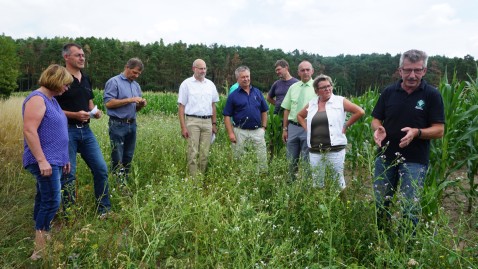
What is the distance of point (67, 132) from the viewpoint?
350 cm

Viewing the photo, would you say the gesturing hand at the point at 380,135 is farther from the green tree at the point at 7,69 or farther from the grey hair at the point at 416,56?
the green tree at the point at 7,69

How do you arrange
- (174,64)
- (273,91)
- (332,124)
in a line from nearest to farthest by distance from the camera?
(332,124) → (273,91) → (174,64)

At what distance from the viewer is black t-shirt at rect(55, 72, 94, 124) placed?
13.4 ft

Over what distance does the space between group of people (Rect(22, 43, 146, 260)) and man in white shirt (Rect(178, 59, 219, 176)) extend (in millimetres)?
799

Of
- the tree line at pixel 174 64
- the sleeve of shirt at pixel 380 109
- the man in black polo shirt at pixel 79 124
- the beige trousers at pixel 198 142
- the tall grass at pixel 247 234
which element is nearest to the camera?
the tall grass at pixel 247 234

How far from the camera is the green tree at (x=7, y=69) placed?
1655 inches

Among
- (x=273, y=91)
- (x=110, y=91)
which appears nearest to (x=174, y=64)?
(x=273, y=91)

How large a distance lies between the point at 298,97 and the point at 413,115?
7.60 ft

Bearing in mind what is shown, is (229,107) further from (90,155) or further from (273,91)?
(90,155)

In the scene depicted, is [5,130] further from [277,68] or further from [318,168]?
[318,168]

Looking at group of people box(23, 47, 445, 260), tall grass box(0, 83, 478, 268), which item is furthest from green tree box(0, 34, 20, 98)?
tall grass box(0, 83, 478, 268)

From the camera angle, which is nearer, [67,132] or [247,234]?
[247,234]

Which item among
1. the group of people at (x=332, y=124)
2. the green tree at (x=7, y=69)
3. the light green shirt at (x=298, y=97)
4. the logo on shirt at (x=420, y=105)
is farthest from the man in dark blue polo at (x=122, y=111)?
the green tree at (x=7, y=69)

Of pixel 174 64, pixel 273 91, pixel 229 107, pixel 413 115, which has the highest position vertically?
pixel 174 64
